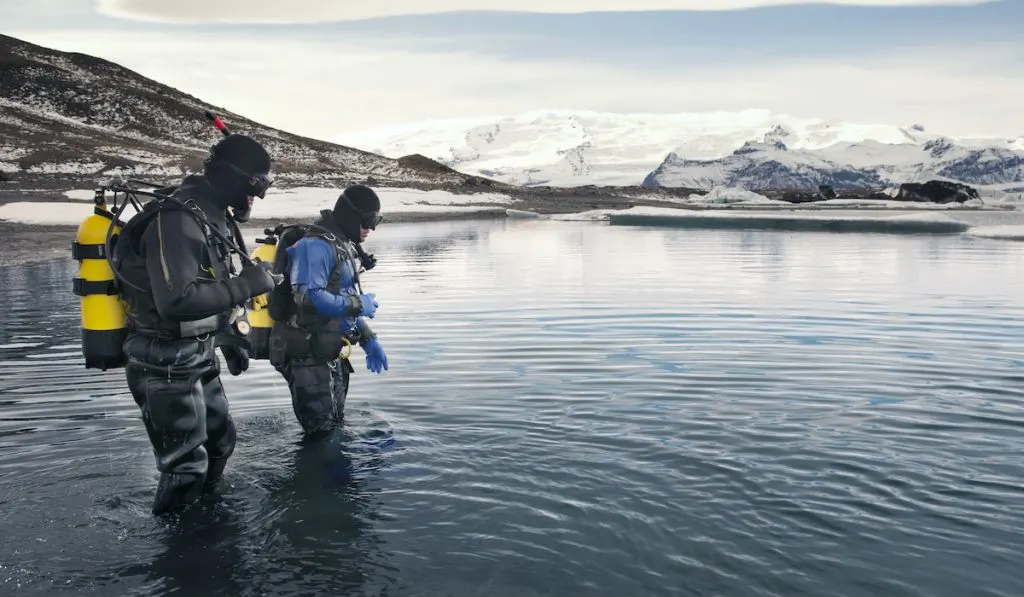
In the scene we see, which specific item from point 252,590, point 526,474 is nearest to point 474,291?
point 526,474

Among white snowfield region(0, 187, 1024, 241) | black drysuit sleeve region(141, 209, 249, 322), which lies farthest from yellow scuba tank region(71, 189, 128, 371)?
white snowfield region(0, 187, 1024, 241)

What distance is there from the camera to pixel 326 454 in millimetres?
7859

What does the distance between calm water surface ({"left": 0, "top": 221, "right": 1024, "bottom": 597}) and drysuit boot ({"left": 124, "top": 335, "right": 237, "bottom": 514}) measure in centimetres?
29

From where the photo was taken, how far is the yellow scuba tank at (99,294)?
5812mm

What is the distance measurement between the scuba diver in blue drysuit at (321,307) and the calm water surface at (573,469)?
1.53 feet

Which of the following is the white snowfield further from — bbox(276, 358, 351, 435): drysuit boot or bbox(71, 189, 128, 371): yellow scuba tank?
bbox(71, 189, 128, 371): yellow scuba tank

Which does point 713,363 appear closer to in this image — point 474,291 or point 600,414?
point 600,414

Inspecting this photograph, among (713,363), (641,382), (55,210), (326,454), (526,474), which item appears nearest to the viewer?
(526,474)

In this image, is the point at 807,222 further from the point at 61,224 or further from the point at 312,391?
the point at 312,391

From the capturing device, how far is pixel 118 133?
119 meters

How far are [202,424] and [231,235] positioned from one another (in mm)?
1407

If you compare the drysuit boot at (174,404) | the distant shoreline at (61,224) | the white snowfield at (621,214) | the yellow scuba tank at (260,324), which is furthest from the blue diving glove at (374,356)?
the distant shoreline at (61,224)

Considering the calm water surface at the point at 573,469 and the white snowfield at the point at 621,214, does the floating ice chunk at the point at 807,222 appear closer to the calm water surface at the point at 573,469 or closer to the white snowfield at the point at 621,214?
the white snowfield at the point at 621,214

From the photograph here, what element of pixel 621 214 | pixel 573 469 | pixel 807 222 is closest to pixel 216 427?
pixel 573 469
